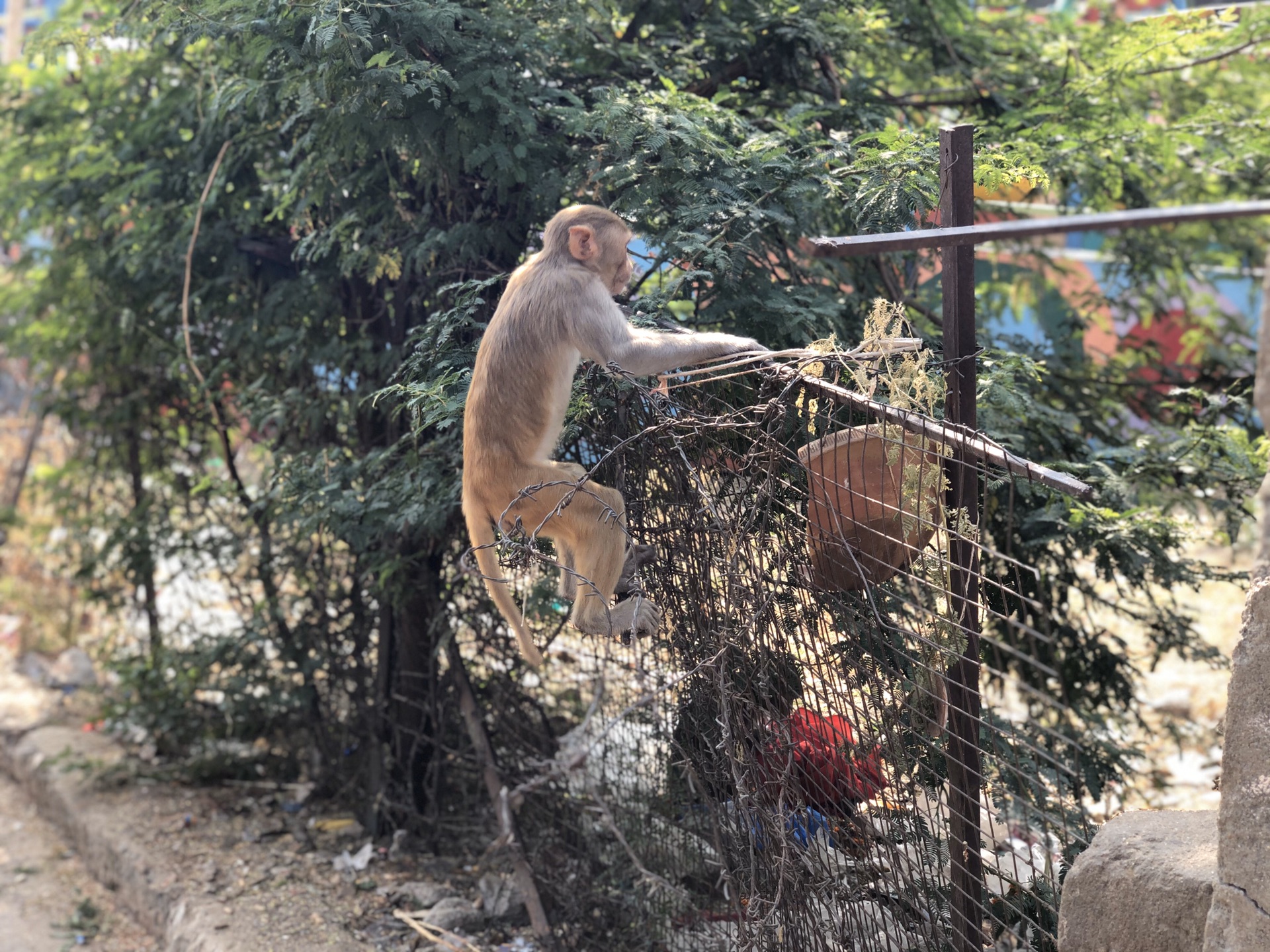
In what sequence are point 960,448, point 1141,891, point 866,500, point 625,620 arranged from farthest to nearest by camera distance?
point 625,620 → point 866,500 → point 960,448 → point 1141,891

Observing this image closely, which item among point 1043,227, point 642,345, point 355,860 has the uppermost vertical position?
point 1043,227

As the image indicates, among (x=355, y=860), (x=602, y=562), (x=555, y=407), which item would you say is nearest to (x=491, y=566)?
(x=602, y=562)

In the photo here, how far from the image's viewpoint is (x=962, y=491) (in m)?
2.62

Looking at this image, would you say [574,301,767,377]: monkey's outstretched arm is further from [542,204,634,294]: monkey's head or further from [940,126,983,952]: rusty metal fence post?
[940,126,983,952]: rusty metal fence post

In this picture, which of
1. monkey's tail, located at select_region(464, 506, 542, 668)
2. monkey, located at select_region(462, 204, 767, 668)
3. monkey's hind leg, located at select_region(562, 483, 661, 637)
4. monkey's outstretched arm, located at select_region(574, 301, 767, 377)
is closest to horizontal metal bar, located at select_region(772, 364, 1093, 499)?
monkey's outstretched arm, located at select_region(574, 301, 767, 377)

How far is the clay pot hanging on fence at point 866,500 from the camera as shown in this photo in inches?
98.3

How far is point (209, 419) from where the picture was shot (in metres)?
5.88

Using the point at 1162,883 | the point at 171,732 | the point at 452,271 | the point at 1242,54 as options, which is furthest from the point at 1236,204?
the point at 171,732

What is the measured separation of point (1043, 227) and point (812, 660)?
1342 mm

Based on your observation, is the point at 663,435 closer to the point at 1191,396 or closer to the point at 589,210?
the point at 589,210

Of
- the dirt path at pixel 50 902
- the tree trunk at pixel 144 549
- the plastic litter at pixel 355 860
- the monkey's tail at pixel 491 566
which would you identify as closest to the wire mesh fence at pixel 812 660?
the monkey's tail at pixel 491 566

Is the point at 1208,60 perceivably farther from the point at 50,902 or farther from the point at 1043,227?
the point at 50,902

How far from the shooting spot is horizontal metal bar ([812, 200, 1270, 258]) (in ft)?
5.33

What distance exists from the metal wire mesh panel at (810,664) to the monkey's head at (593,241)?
0.33 metres
